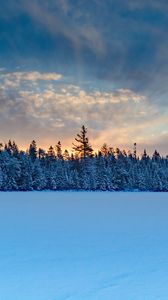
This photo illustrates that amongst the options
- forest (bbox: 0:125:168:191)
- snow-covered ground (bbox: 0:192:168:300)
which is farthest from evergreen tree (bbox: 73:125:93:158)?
snow-covered ground (bbox: 0:192:168:300)

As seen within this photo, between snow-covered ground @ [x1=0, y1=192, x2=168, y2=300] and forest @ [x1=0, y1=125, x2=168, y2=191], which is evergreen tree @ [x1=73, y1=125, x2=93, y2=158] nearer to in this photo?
forest @ [x1=0, y1=125, x2=168, y2=191]

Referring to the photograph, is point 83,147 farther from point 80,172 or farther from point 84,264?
point 84,264

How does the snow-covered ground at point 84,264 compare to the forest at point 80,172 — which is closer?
the snow-covered ground at point 84,264

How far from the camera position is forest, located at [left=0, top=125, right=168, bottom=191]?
60.7 m

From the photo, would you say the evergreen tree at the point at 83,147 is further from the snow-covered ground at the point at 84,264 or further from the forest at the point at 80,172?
the snow-covered ground at the point at 84,264

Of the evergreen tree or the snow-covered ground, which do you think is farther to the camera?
the evergreen tree

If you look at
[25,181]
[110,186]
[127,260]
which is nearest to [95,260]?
[127,260]

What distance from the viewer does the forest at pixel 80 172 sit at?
199 ft

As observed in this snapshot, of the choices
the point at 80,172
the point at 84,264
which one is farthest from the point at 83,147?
the point at 84,264

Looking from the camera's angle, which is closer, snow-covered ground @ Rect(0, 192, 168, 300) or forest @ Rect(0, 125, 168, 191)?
snow-covered ground @ Rect(0, 192, 168, 300)

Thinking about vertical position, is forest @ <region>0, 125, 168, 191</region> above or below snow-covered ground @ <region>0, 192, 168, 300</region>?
above

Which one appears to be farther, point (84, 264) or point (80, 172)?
point (80, 172)

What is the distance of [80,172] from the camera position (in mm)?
65188

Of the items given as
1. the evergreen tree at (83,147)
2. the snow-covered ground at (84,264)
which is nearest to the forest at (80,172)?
the evergreen tree at (83,147)
